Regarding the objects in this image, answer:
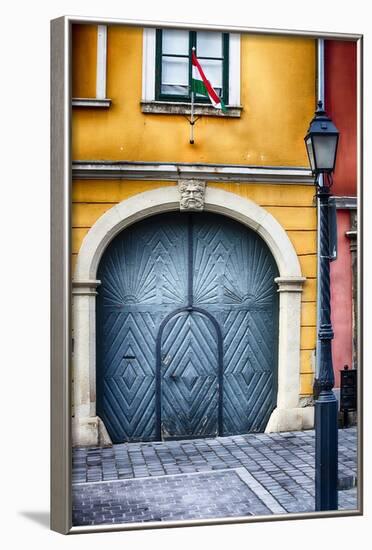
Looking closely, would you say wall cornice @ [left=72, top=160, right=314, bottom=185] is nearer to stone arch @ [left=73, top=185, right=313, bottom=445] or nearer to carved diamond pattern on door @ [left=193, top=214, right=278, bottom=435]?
stone arch @ [left=73, top=185, right=313, bottom=445]

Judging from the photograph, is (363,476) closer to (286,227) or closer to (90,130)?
(286,227)

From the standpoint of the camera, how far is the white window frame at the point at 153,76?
4.76 meters

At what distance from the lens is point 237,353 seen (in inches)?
195

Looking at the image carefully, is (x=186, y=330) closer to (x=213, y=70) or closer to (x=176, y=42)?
(x=213, y=70)

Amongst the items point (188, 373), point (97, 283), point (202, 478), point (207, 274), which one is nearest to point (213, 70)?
point (207, 274)

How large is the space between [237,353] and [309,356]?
0.52 m

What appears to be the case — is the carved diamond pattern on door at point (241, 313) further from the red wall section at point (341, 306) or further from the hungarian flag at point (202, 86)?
the hungarian flag at point (202, 86)

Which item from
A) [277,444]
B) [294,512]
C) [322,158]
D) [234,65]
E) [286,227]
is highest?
[234,65]

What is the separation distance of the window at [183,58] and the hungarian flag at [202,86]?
0.03m

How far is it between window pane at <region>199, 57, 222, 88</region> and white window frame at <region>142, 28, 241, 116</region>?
8 centimetres

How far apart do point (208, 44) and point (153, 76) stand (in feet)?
1.45

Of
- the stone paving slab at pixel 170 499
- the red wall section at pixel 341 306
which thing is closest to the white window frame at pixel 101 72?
the red wall section at pixel 341 306

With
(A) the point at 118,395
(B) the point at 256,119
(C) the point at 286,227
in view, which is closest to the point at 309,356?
(C) the point at 286,227

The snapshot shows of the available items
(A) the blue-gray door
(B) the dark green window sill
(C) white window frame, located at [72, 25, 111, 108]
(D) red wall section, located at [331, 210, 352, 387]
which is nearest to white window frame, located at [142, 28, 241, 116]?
(B) the dark green window sill
